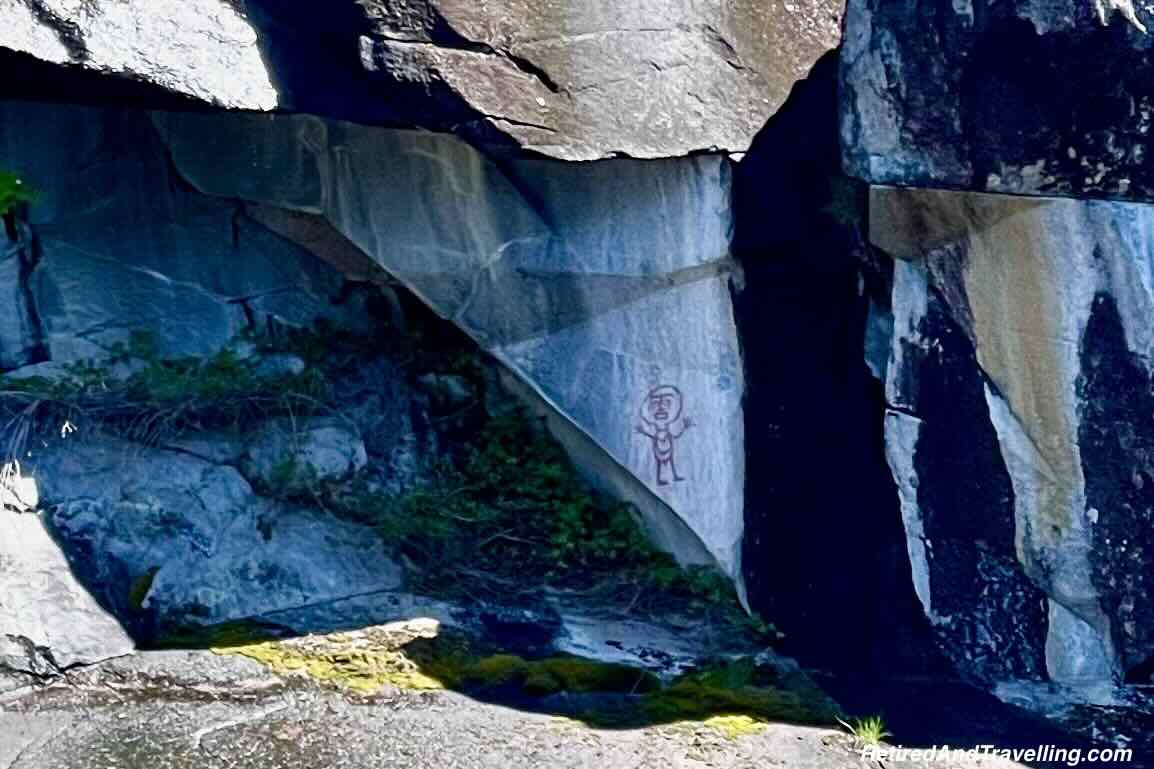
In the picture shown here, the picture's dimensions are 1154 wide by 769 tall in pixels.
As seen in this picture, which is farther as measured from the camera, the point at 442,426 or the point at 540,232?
the point at 442,426

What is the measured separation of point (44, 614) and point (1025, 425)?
2571 millimetres

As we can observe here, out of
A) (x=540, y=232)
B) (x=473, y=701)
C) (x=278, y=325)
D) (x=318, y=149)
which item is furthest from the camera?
(x=278, y=325)

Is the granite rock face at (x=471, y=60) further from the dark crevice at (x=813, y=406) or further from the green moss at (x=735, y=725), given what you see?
the green moss at (x=735, y=725)

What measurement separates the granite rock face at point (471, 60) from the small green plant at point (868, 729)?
5.07 feet

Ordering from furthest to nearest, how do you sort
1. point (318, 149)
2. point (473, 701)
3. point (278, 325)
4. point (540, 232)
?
1. point (278, 325)
2. point (318, 149)
3. point (540, 232)
4. point (473, 701)

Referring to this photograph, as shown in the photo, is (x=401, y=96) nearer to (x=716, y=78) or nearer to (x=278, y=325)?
(x=716, y=78)

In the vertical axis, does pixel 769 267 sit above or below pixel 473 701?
above

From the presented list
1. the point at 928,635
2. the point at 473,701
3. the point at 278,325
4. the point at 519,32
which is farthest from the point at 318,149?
the point at 928,635

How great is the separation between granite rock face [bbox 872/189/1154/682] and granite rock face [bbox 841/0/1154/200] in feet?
0.41

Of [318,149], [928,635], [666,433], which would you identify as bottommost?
[928,635]

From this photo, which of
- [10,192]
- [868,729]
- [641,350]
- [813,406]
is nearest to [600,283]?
[641,350]

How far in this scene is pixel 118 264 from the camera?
17.1 feet

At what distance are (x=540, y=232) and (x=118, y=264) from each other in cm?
154

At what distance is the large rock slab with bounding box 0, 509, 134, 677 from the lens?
402 centimetres
